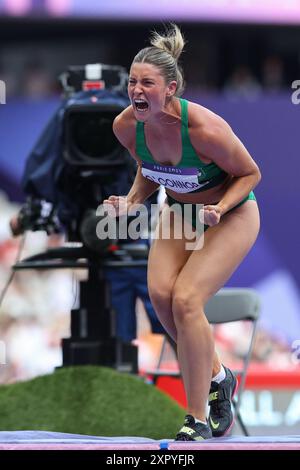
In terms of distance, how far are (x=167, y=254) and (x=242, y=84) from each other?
689 cm

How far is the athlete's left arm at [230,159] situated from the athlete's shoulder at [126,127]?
0.32m

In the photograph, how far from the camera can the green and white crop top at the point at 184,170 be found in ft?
15.0

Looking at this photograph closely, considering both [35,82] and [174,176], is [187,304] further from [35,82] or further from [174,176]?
[35,82]

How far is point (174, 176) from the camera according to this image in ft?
15.2

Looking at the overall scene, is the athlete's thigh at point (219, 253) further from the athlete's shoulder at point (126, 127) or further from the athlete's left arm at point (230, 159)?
the athlete's shoulder at point (126, 127)

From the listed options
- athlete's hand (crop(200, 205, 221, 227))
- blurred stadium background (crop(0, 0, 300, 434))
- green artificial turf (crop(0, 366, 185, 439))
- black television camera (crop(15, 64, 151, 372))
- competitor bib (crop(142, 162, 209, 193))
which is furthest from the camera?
blurred stadium background (crop(0, 0, 300, 434))

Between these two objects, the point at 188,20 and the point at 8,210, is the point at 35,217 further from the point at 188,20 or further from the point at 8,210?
the point at 188,20

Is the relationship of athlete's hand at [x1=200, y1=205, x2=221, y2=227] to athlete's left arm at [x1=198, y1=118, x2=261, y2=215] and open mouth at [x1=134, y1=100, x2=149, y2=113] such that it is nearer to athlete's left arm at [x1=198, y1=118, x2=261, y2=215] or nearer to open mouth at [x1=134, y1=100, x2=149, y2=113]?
athlete's left arm at [x1=198, y1=118, x2=261, y2=215]

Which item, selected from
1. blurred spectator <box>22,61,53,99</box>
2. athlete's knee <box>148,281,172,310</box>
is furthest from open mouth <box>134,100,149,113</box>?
blurred spectator <box>22,61,53,99</box>

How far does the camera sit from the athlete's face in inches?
177

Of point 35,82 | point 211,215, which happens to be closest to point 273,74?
point 35,82

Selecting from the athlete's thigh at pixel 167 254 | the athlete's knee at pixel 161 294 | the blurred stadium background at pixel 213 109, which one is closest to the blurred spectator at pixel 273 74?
the blurred stadium background at pixel 213 109

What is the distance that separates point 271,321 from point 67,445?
591 cm

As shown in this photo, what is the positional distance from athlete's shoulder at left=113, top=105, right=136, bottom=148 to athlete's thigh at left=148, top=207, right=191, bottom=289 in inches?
14.9
